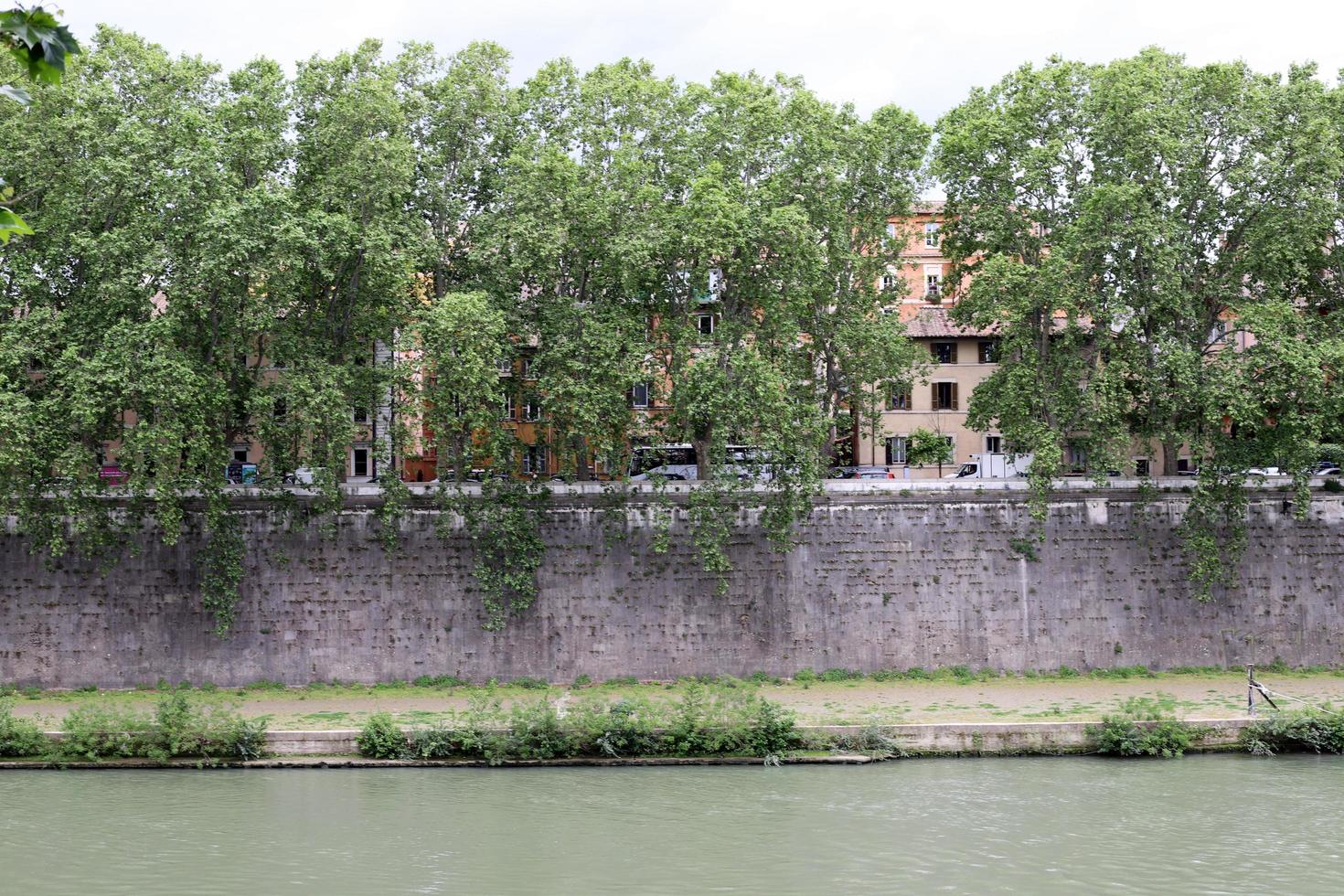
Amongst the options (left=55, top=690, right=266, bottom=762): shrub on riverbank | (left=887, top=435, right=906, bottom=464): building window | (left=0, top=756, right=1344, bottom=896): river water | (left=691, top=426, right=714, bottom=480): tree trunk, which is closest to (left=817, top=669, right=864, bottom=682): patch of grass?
(left=691, top=426, right=714, bottom=480): tree trunk

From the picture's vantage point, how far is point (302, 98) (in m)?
30.3

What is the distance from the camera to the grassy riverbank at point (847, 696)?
25.0 metres

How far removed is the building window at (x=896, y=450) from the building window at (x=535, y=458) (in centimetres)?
1151

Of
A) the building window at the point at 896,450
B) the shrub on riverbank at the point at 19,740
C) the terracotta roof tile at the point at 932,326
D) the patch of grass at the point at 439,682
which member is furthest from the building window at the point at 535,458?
the terracotta roof tile at the point at 932,326

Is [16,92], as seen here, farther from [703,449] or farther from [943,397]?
[943,397]

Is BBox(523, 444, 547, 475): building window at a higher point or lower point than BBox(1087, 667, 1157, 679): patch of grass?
higher

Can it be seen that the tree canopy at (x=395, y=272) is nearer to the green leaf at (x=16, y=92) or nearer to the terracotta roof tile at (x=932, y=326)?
the terracotta roof tile at (x=932, y=326)

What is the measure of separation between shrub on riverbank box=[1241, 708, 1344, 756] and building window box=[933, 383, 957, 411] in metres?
22.0

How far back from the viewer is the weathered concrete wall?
29469mm

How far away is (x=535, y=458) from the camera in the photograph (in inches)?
1417

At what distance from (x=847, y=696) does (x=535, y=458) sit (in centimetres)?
1172

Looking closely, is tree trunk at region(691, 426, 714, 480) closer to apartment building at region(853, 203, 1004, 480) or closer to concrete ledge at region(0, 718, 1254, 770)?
concrete ledge at region(0, 718, 1254, 770)

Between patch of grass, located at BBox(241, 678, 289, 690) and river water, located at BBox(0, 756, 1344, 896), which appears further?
patch of grass, located at BBox(241, 678, 289, 690)

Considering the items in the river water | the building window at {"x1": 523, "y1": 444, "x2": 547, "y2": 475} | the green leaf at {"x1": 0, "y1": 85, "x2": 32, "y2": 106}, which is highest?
the green leaf at {"x1": 0, "y1": 85, "x2": 32, "y2": 106}
